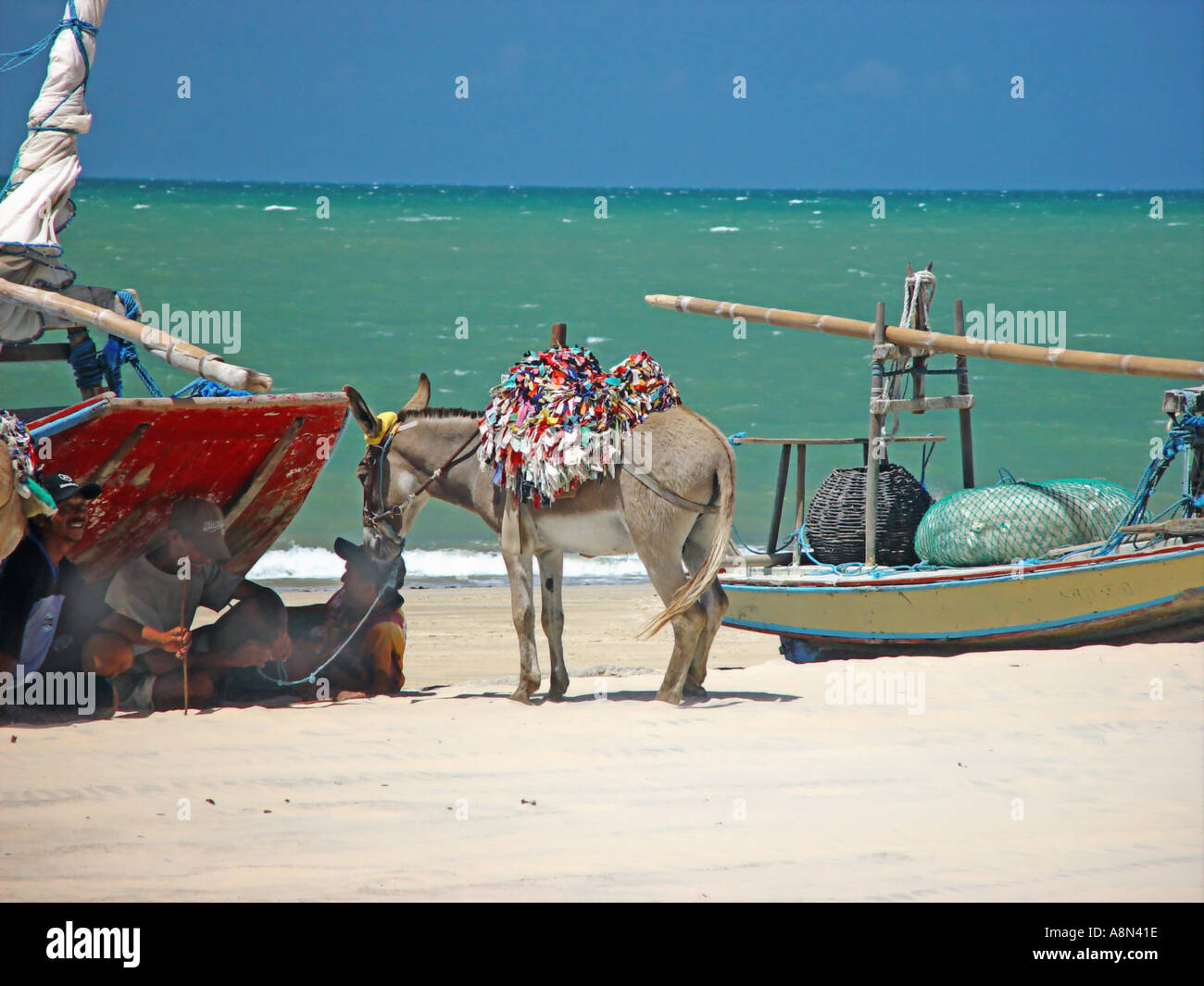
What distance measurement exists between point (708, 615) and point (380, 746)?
2.12 metres

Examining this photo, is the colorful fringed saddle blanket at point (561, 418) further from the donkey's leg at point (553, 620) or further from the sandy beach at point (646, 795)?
the sandy beach at point (646, 795)

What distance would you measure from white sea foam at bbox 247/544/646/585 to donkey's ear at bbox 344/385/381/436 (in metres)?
7.92

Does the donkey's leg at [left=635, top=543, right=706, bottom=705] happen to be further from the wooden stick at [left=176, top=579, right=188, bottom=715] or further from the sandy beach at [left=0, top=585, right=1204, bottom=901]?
the wooden stick at [left=176, top=579, right=188, bottom=715]

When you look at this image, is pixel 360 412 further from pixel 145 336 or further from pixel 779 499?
→ pixel 779 499

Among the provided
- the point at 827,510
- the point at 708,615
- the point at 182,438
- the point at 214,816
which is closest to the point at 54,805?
the point at 214,816

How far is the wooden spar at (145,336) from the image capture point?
20.1 ft

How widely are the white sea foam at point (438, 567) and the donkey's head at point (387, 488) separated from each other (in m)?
7.76

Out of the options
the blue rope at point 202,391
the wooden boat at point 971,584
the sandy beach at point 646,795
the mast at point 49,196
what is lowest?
the sandy beach at point 646,795

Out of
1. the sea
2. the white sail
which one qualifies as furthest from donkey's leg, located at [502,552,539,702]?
the sea

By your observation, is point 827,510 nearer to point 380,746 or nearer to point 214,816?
point 380,746

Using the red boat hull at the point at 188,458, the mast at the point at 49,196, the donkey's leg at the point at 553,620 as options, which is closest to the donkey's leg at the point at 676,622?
the donkey's leg at the point at 553,620

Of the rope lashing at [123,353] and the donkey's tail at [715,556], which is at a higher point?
the rope lashing at [123,353]

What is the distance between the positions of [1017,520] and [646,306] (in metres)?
29.9
